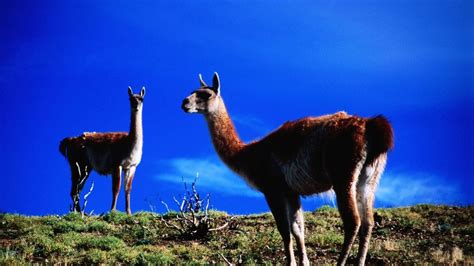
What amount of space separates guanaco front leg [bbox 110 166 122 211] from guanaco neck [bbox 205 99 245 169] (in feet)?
25.1

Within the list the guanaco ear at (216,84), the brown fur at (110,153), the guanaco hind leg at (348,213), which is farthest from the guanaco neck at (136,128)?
the guanaco hind leg at (348,213)

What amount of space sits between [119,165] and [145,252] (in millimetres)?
7548

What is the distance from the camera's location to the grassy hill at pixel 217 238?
1030 centimetres

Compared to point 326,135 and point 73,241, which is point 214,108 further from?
point 73,241

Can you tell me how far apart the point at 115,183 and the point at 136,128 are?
81.9 inches

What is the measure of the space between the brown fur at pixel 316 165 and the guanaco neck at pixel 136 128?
8.96 m

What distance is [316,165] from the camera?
809 cm

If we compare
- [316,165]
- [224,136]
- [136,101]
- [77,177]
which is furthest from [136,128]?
[316,165]

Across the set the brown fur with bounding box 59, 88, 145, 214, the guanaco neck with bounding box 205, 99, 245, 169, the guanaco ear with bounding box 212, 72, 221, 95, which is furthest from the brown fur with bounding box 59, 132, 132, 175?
the guanaco neck with bounding box 205, 99, 245, 169

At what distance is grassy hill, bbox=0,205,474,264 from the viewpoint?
1030 centimetres

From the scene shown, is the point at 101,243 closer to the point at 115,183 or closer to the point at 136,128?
the point at 115,183

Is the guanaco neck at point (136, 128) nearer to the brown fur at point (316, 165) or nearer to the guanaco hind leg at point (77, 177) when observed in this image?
the guanaco hind leg at point (77, 177)

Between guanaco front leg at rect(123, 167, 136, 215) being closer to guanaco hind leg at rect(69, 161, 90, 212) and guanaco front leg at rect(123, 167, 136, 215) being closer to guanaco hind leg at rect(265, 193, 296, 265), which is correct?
guanaco hind leg at rect(69, 161, 90, 212)

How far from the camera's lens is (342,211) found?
7332 mm
